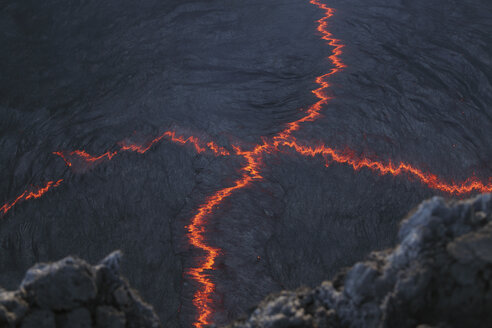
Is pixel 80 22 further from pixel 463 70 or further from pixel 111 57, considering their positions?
pixel 463 70

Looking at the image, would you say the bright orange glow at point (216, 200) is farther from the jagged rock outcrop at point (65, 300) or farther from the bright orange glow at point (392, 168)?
the jagged rock outcrop at point (65, 300)

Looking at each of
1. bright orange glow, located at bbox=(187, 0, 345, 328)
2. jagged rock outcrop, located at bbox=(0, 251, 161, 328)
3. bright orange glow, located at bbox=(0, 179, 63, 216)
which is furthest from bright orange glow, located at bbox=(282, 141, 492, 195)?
jagged rock outcrop, located at bbox=(0, 251, 161, 328)

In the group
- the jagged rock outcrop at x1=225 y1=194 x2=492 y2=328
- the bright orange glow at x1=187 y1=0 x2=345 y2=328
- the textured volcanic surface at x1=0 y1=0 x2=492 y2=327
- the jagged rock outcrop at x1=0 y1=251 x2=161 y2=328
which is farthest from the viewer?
the textured volcanic surface at x1=0 y1=0 x2=492 y2=327

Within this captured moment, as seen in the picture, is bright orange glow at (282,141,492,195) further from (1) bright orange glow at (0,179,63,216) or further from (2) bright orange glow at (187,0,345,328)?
(1) bright orange glow at (0,179,63,216)

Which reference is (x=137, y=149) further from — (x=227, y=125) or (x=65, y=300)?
(x=65, y=300)

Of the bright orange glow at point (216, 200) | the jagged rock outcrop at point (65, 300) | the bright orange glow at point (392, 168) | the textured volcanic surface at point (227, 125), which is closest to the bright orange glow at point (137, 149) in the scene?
the textured volcanic surface at point (227, 125)

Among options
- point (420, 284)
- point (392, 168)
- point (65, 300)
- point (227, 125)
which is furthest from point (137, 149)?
point (420, 284)
